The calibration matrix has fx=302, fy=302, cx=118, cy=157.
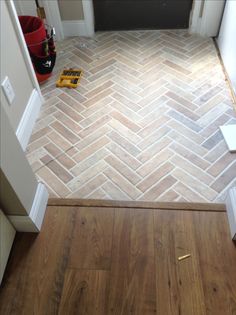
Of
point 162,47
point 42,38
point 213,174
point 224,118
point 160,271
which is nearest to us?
point 160,271

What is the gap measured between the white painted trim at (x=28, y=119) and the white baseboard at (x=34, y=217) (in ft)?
1.54

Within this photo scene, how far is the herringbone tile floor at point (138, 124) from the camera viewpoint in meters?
1.66

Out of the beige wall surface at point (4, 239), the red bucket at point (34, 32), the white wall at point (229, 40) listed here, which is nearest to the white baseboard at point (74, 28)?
the red bucket at point (34, 32)

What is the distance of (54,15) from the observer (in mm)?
2654

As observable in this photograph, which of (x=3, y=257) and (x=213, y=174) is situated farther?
(x=213, y=174)

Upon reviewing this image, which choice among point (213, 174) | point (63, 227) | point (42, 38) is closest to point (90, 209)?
point (63, 227)

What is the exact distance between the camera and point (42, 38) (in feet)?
7.18

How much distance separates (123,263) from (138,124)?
943mm

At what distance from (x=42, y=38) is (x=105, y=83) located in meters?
0.55

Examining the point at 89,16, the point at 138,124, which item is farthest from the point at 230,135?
the point at 89,16

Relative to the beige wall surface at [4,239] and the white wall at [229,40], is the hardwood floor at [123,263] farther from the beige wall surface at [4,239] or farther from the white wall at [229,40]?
the white wall at [229,40]

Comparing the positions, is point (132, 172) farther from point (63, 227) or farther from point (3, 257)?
point (3, 257)

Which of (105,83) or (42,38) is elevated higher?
(42,38)

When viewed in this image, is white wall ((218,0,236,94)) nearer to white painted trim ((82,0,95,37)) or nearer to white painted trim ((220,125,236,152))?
white painted trim ((220,125,236,152))
